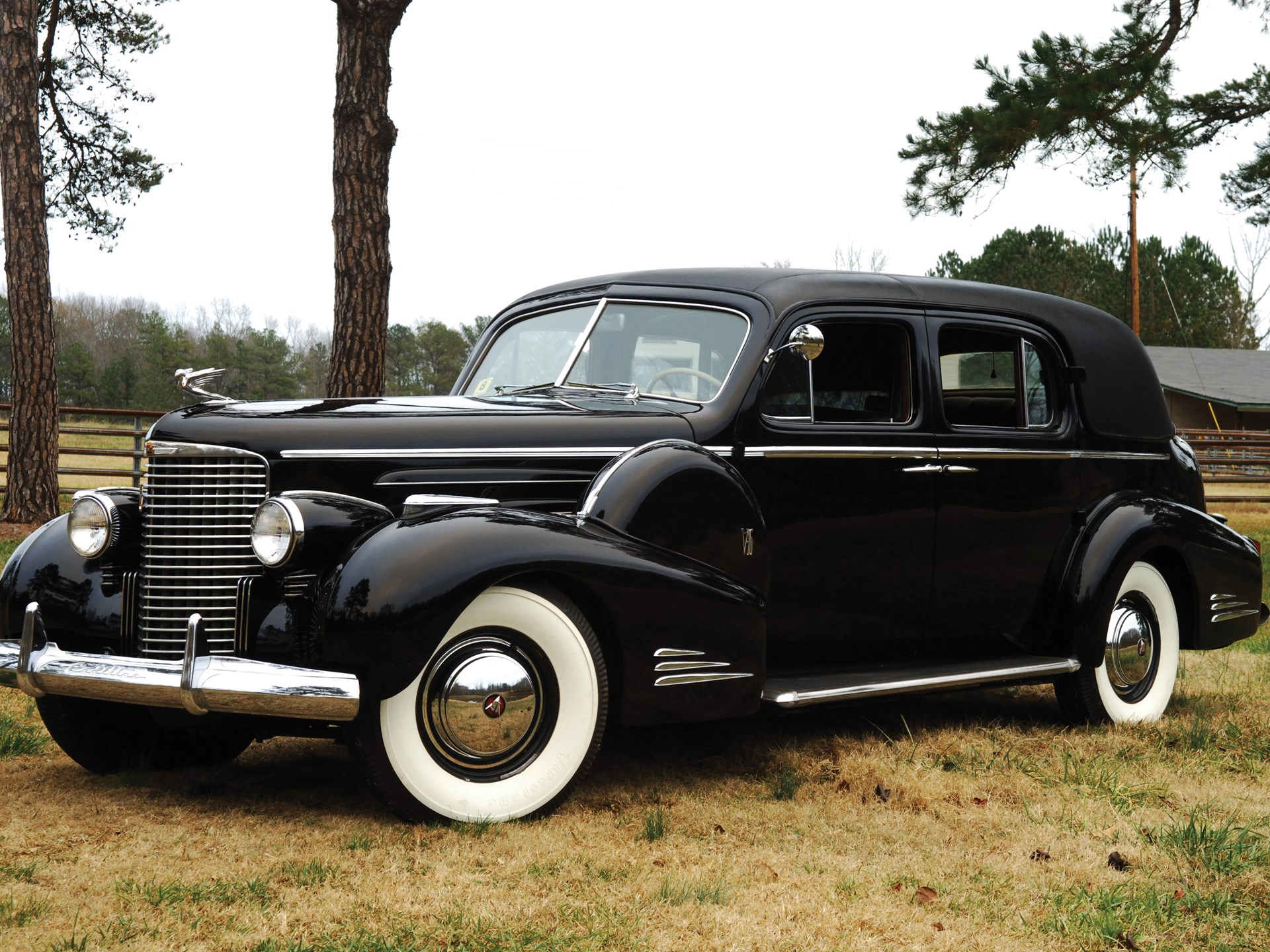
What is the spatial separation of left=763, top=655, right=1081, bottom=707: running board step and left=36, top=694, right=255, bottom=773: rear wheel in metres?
1.91

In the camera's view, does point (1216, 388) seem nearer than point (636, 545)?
No

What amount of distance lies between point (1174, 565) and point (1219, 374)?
131ft

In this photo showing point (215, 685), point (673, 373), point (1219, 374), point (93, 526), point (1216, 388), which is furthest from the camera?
point (1219, 374)

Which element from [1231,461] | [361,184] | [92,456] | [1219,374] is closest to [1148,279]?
[1219,374]

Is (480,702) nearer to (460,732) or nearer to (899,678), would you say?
(460,732)

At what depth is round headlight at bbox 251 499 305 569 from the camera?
145 inches

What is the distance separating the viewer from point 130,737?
4.46 metres

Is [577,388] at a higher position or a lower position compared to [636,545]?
higher

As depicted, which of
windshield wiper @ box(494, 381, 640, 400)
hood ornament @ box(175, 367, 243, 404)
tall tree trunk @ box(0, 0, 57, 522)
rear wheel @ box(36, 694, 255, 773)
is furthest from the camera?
tall tree trunk @ box(0, 0, 57, 522)

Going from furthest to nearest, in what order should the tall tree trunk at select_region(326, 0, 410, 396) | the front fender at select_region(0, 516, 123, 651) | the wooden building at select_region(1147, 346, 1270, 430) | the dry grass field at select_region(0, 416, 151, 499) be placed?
the wooden building at select_region(1147, 346, 1270, 430) < the dry grass field at select_region(0, 416, 151, 499) < the tall tree trunk at select_region(326, 0, 410, 396) < the front fender at select_region(0, 516, 123, 651)

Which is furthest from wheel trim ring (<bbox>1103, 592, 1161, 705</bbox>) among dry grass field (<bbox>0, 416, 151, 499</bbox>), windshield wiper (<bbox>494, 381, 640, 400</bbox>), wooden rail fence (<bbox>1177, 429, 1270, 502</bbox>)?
wooden rail fence (<bbox>1177, 429, 1270, 502</bbox>)

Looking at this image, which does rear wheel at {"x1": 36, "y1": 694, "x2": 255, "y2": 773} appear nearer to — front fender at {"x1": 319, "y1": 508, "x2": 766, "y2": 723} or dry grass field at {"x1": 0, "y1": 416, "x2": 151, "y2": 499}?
front fender at {"x1": 319, "y1": 508, "x2": 766, "y2": 723}

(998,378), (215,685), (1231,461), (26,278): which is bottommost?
(215,685)

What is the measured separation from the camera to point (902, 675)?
15.7 feet
